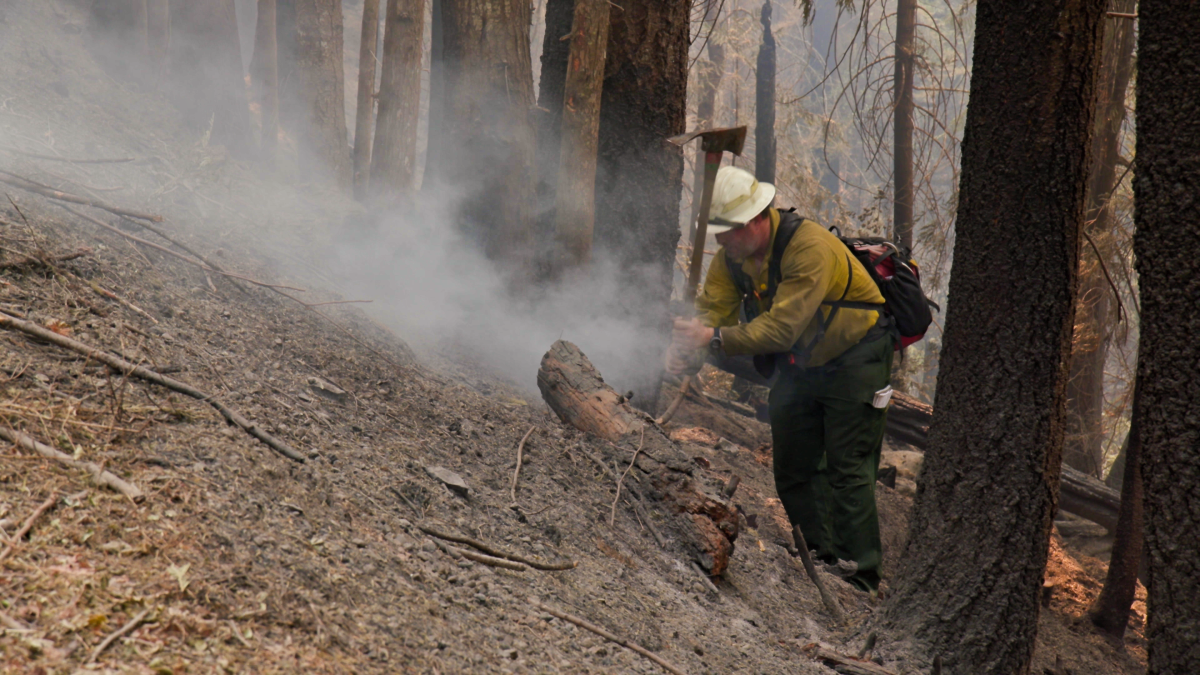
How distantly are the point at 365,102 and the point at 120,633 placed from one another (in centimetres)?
1143

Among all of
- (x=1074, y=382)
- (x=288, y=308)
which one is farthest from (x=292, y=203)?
(x=1074, y=382)

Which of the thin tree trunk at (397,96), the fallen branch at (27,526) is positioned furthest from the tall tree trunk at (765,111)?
the fallen branch at (27,526)

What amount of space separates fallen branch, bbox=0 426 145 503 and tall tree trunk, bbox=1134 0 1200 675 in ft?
9.29

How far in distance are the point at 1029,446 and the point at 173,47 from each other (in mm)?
10356

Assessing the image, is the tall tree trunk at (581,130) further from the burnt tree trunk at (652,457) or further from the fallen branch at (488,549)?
the fallen branch at (488,549)

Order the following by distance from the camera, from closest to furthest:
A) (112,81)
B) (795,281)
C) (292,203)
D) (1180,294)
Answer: (1180,294), (795,281), (292,203), (112,81)

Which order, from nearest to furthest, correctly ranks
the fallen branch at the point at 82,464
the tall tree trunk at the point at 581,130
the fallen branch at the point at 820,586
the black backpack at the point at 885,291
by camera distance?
1. the fallen branch at the point at 82,464
2. the fallen branch at the point at 820,586
3. the black backpack at the point at 885,291
4. the tall tree trunk at the point at 581,130

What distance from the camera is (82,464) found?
6.17 feet

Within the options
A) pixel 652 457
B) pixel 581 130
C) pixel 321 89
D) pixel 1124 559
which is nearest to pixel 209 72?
pixel 321 89

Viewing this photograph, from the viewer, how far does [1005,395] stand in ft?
9.11

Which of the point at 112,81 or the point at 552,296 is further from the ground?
the point at 112,81

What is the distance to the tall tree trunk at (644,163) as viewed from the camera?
16.1 ft

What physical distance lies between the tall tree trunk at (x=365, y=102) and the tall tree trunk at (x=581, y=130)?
515cm

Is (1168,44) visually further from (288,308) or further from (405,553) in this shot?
(288,308)
